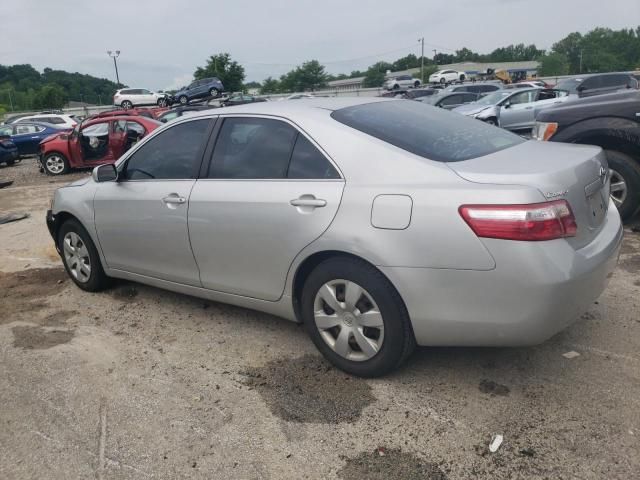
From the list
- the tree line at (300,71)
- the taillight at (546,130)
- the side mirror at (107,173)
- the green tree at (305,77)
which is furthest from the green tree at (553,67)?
the side mirror at (107,173)

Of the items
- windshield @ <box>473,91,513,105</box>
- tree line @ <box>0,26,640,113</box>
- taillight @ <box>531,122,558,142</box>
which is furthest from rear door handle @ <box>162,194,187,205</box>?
tree line @ <box>0,26,640,113</box>

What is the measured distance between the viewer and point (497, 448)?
258 centimetres

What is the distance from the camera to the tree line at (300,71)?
6372 centimetres

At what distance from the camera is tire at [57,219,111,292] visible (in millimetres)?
4820

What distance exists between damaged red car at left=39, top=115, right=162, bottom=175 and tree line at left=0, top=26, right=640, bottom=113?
4942cm

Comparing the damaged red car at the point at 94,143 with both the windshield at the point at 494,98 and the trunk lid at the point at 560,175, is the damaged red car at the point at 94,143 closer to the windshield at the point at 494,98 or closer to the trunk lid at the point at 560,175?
the windshield at the point at 494,98

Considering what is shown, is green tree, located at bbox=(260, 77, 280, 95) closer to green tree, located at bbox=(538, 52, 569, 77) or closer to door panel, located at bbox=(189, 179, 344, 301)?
green tree, located at bbox=(538, 52, 569, 77)

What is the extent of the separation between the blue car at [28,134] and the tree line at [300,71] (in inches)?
1687

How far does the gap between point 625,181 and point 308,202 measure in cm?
405

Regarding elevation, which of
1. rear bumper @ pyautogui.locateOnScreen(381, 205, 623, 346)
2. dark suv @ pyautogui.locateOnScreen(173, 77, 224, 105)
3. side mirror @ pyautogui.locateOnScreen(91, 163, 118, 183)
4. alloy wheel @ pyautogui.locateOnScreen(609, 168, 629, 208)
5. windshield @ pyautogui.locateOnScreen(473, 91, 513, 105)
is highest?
dark suv @ pyautogui.locateOnScreen(173, 77, 224, 105)

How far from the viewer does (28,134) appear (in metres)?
20.6

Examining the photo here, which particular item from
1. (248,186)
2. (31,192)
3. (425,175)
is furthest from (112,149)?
(425,175)

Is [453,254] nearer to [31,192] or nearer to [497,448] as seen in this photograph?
[497,448]

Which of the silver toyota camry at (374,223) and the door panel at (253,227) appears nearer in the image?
the silver toyota camry at (374,223)
